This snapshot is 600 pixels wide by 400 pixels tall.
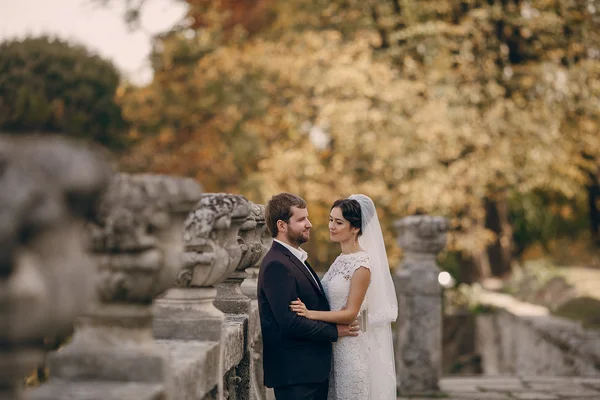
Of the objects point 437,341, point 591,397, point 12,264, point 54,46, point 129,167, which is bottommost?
point 591,397

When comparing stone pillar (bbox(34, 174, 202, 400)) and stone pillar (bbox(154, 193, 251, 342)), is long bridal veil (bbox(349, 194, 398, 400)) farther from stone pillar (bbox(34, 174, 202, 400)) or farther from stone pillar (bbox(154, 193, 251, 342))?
stone pillar (bbox(34, 174, 202, 400))

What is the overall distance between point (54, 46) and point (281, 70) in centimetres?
1178

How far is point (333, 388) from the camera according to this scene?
187 inches

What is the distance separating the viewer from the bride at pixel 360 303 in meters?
4.69

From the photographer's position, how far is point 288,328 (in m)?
4.29

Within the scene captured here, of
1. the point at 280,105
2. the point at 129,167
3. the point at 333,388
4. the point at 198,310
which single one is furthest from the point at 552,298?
the point at 198,310

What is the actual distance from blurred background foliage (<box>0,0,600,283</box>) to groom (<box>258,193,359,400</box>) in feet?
35.0

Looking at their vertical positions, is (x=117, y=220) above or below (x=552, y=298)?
above

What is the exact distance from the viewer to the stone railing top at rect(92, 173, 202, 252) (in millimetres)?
2457

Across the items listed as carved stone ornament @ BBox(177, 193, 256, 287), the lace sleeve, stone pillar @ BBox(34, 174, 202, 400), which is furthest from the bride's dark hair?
stone pillar @ BBox(34, 174, 202, 400)

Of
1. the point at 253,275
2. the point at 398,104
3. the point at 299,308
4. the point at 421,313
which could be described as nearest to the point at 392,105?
the point at 398,104

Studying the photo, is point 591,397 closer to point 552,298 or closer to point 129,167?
point 552,298

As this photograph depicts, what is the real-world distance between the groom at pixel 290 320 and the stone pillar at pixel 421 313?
3962 millimetres

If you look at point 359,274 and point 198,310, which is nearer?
point 198,310
